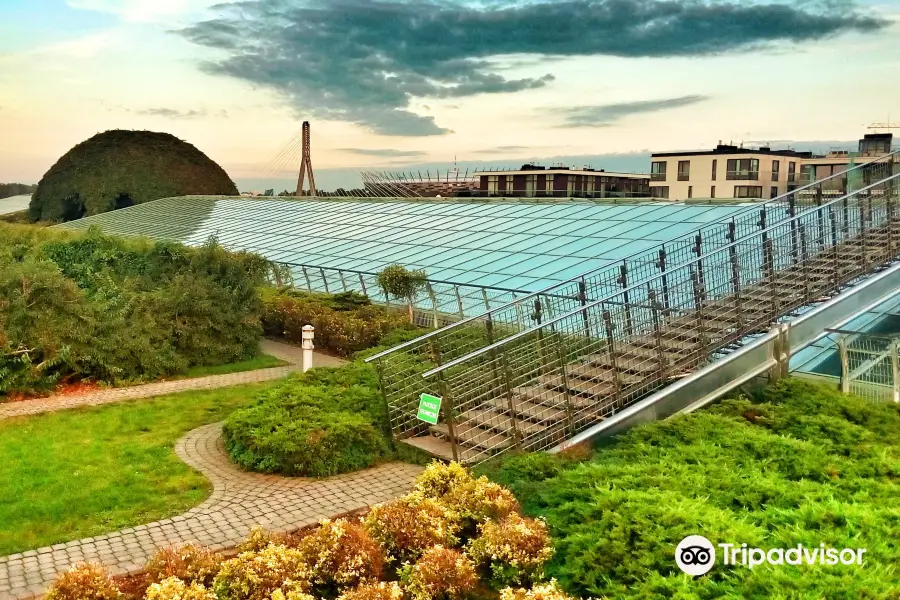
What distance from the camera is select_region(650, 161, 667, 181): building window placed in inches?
2040

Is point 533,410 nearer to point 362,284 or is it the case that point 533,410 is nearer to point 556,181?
point 362,284

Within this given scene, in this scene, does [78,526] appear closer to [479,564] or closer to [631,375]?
[479,564]

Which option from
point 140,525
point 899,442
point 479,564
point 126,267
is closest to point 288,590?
point 479,564

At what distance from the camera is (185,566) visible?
515 centimetres

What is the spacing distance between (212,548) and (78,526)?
1.50m

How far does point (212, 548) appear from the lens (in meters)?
6.15

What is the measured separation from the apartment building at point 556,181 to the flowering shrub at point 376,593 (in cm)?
3711

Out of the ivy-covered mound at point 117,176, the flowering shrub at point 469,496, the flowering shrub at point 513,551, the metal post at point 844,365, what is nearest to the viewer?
the flowering shrub at point 513,551

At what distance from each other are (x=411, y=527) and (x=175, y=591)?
1738 mm

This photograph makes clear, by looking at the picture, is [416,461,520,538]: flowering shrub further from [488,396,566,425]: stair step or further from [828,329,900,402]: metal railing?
[828,329,900,402]: metal railing

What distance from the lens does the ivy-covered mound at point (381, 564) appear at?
186 inches

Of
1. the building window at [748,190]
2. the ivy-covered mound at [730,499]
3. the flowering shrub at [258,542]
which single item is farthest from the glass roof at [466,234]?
the building window at [748,190]

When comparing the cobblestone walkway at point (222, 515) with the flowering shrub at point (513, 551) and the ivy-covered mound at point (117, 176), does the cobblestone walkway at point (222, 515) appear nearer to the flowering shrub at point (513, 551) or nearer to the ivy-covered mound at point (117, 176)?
the flowering shrub at point (513, 551)

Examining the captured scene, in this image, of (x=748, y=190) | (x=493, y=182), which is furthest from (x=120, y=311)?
(x=748, y=190)
